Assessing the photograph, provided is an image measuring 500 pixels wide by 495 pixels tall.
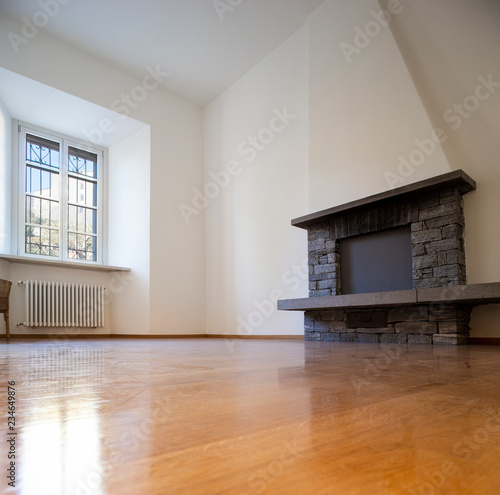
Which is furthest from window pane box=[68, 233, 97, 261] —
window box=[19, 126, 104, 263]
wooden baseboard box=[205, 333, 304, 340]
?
wooden baseboard box=[205, 333, 304, 340]

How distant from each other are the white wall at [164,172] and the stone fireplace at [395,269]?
2281mm

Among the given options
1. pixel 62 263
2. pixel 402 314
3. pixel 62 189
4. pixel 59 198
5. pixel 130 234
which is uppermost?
pixel 62 189

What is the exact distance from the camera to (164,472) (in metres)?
0.39

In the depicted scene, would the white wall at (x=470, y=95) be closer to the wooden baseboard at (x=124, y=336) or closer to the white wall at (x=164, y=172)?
the wooden baseboard at (x=124, y=336)

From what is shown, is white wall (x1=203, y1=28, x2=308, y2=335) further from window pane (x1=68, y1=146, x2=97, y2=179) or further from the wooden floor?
the wooden floor

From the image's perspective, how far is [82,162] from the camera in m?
6.57

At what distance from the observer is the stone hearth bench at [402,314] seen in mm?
3025

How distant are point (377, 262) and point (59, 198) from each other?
15.3ft

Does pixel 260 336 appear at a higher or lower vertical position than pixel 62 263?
lower

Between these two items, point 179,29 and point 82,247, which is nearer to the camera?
point 179,29

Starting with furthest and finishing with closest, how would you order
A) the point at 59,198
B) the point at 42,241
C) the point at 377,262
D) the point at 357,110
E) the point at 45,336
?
the point at 59,198 < the point at 42,241 < the point at 45,336 < the point at 357,110 < the point at 377,262

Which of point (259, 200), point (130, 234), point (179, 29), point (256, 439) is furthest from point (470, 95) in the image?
point (130, 234)

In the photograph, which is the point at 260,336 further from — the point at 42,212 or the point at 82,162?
the point at 82,162

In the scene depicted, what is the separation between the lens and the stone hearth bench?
303cm
